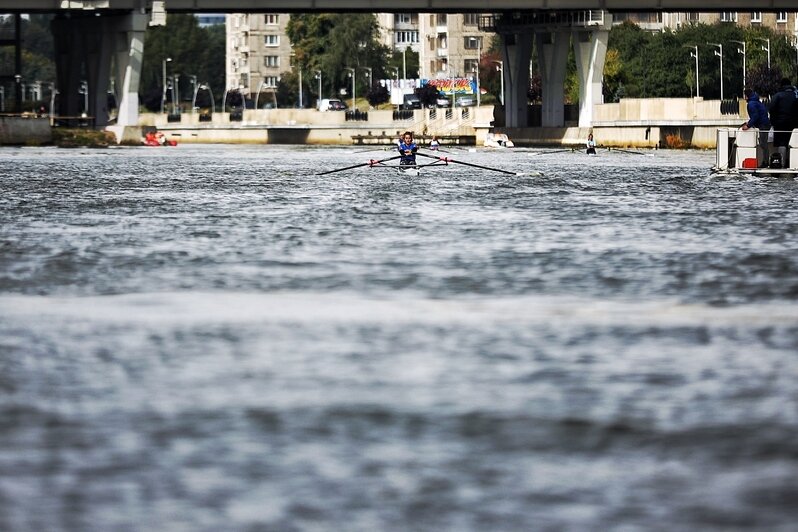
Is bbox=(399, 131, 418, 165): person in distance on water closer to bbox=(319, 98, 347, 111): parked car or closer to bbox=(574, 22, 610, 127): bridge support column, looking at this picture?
bbox=(574, 22, 610, 127): bridge support column

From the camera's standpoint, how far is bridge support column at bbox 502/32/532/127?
12838cm

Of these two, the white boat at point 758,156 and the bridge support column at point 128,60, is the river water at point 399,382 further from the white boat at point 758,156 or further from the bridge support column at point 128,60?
the bridge support column at point 128,60

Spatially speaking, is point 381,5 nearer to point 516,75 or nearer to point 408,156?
point 516,75

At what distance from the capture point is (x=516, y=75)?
13112cm

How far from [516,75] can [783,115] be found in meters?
89.4

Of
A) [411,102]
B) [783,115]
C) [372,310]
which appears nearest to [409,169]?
[783,115]

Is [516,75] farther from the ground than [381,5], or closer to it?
closer to it

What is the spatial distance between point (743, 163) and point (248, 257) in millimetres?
26630

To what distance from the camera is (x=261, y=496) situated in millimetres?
7359

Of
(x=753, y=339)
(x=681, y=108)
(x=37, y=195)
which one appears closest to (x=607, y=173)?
(x=37, y=195)

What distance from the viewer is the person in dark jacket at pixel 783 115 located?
41.6 metres

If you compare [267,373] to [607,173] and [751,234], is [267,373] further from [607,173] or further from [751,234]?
[607,173]

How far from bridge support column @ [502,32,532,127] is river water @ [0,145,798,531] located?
345 feet

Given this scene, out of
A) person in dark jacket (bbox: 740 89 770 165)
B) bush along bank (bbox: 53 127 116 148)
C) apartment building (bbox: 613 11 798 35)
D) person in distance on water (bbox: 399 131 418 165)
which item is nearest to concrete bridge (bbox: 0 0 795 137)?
bush along bank (bbox: 53 127 116 148)
